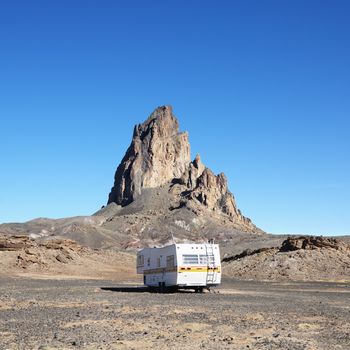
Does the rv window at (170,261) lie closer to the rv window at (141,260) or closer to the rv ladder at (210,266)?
the rv ladder at (210,266)

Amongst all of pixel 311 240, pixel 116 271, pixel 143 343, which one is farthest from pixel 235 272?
pixel 143 343

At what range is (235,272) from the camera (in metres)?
76.6

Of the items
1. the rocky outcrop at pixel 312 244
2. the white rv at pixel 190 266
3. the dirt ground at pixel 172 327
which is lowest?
the dirt ground at pixel 172 327

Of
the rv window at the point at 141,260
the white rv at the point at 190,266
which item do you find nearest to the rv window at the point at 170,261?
the white rv at the point at 190,266

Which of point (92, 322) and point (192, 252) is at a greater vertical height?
point (192, 252)

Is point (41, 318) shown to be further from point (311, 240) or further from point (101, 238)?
point (101, 238)

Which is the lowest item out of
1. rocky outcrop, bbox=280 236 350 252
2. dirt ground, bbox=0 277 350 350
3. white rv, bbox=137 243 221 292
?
dirt ground, bbox=0 277 350 350

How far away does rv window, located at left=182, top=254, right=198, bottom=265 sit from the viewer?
36594mm

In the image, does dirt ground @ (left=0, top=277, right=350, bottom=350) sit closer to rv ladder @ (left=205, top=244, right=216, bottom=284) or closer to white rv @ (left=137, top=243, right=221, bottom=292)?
white rv @ (left=137, top=243, right=221, bottom=292)

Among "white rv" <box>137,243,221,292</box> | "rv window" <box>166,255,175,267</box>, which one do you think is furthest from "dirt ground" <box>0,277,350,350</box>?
"rv window" <box>166,255,175,267</box>

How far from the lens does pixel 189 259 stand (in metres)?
36.8

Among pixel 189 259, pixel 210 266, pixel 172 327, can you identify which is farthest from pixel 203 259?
pixel 172 327

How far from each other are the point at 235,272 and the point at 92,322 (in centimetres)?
5978

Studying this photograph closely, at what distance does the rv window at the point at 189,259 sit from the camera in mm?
36594
